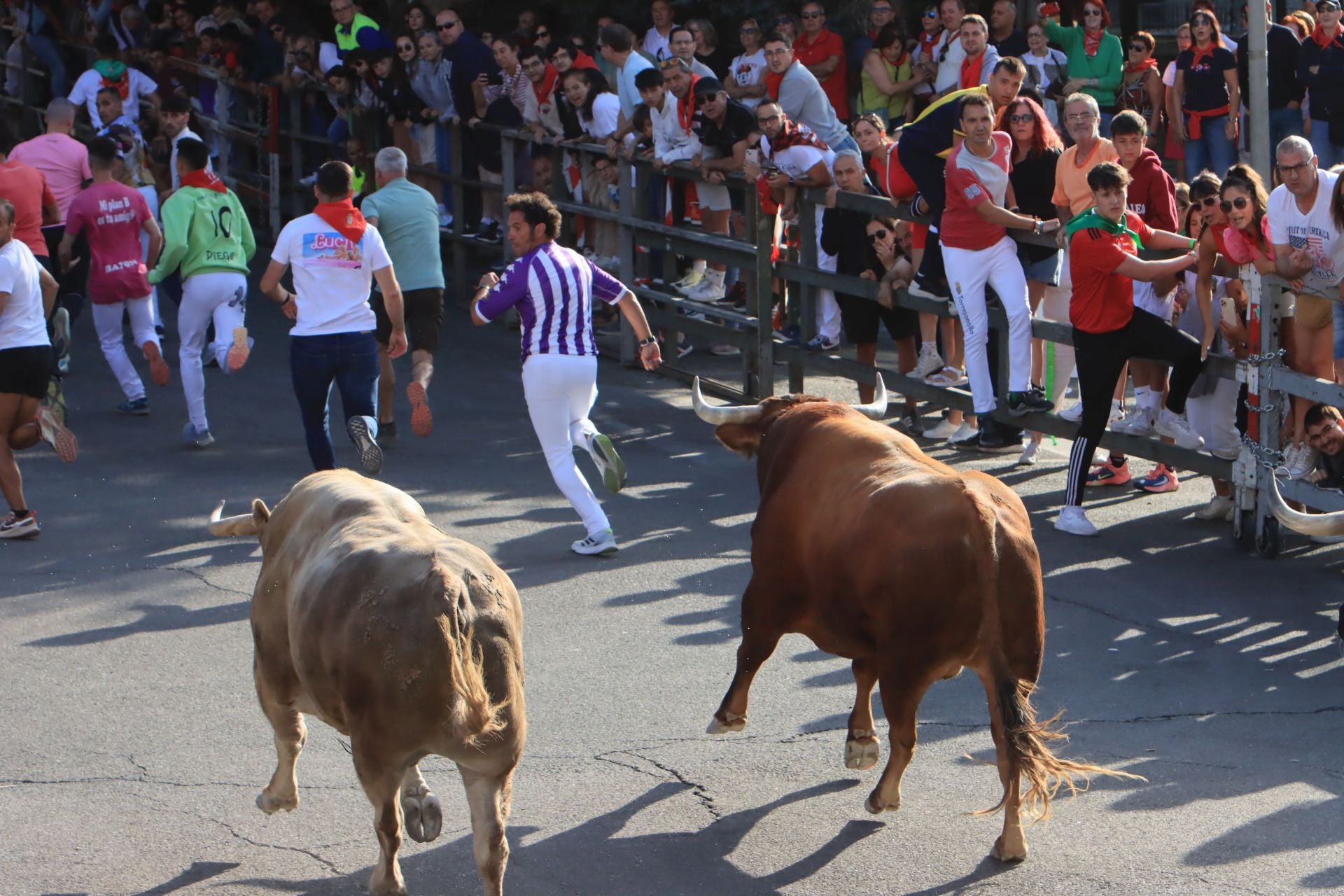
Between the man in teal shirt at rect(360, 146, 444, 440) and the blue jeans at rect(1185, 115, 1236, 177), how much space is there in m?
6.71

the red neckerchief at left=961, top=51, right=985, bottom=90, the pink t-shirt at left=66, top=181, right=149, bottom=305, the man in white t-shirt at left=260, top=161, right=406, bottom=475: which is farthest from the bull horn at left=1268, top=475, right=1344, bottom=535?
the pink t-shirt at left=66, top=181, right=149, bottom=305

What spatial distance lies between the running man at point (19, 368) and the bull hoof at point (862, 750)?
552 centimetres

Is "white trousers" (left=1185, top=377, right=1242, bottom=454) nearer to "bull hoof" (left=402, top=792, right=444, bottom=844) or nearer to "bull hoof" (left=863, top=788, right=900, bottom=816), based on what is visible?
"bull hoof" (left=863, top=788, right=900, bottom=816)

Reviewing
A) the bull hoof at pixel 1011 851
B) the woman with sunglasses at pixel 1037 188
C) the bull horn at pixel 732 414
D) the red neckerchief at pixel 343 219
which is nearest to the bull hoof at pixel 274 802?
the bull horn at pixel 732 414

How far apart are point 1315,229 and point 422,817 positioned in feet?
19.3

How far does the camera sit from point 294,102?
1798cm

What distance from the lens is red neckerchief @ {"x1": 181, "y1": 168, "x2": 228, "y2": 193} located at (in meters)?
11.7

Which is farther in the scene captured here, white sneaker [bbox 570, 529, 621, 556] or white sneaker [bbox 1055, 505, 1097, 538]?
white sneaker [bbox 1055, 505, 1097, 538]

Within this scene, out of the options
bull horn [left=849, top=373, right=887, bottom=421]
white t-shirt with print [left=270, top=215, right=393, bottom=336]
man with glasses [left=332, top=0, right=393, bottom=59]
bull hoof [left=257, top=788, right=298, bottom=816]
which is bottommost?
bull hoof [left=257, top=788, right=298, bottom=816]

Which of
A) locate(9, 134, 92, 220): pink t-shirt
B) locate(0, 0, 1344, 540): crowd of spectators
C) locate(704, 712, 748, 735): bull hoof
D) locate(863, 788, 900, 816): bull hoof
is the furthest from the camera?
locate(9, 134, 92, 220): pink t-shirt

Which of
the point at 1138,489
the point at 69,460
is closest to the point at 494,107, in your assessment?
the point at 69,460

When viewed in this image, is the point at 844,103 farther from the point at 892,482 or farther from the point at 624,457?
the point at 892,482

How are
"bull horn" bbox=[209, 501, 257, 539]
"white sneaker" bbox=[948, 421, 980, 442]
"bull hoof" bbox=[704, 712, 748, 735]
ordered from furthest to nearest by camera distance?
"white sneaker" bbox=[948, 421, 980, 442], "bull hoof" bbox=[704, 712, 748, 735], "bull horn" bbox=[209, 501, 257, 539]

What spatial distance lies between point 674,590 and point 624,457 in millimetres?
2853
